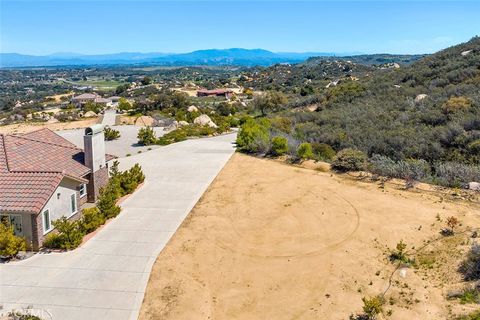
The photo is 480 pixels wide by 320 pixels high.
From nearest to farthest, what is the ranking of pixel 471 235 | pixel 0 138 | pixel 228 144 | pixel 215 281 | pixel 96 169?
pixel 215 281 → pixel 471 235 → pixel 0 138 → pixel 96 169 → pixel 228 144

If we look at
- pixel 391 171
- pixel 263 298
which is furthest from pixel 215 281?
pixel 391 171

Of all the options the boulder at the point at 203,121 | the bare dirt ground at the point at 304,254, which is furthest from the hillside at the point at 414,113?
the boulder at the point at 203,121

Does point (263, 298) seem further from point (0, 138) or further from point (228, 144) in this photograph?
point (228, 144)

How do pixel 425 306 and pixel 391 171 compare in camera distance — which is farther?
pixel 391 171

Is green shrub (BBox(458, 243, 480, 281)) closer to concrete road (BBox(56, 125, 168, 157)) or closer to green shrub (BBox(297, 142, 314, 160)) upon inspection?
green shrub (BBox(297, 142, 314, 160))

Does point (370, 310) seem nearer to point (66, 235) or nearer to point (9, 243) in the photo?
point (66, 235)

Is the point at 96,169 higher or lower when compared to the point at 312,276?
higher

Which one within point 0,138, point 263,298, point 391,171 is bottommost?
point 263,298
